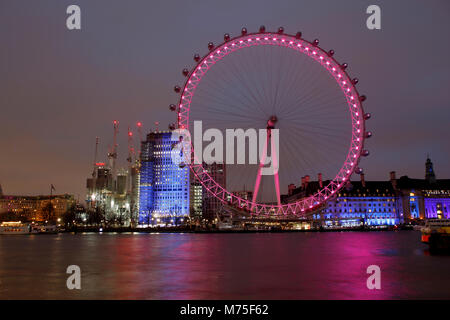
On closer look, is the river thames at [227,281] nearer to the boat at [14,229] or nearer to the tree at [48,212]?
the boat at [14,229]

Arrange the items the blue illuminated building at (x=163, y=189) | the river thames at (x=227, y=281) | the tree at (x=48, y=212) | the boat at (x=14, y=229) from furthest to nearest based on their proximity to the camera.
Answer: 1. the blue illuminated building at (x=163, y=189)
2. the tree at (x=48, y=212)
3. the boat at (x=14, y=229)
4. the river thames at (x=227, y=281)

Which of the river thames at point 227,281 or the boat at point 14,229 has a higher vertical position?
the river thames at point 227,281

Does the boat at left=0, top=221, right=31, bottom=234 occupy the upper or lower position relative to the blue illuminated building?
lower

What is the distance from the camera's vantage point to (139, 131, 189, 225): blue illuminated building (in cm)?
19038

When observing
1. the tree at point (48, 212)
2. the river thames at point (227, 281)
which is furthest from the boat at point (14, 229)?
the river thames at point (227, 281)

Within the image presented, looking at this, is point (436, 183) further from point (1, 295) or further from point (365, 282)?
point (1, 295)

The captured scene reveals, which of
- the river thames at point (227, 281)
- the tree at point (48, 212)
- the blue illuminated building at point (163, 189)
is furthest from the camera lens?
the blue illuminated building at point (163, 189)

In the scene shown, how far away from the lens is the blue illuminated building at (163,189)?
625 ft

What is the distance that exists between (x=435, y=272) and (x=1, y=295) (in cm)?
2208

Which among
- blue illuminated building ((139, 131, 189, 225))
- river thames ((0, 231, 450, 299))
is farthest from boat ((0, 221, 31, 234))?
river thames ((0, 231, 450, 299))

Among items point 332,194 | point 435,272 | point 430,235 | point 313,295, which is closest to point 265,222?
point 332,194

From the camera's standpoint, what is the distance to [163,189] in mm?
193250

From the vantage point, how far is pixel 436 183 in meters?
161

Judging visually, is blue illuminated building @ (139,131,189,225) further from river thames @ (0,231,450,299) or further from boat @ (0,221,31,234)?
river thames @ (0,231,450,299)
